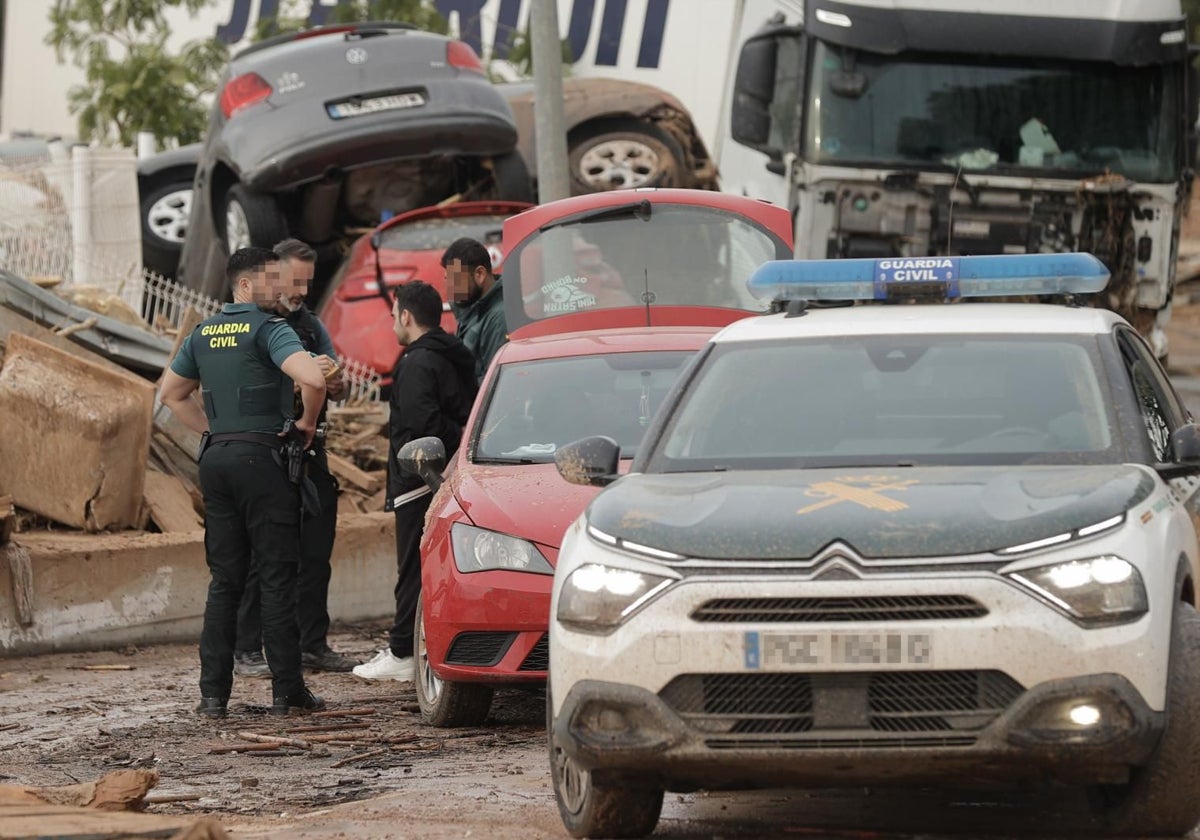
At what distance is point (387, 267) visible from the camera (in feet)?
51.2

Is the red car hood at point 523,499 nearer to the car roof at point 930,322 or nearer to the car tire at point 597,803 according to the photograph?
the car roof at point 930,322

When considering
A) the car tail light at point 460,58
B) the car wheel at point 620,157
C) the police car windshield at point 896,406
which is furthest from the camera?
the car wheel at point 620,157

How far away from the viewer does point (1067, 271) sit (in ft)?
23.7

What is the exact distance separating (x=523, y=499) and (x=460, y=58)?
9436 millimetres

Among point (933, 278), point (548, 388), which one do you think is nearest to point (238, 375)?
point (548, 388)

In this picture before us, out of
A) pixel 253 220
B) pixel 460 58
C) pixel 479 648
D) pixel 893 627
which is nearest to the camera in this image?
pixel 893 627

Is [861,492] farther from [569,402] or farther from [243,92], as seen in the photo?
[243,92]

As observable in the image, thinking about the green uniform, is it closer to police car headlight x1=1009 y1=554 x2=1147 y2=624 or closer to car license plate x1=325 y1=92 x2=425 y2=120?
police car headlight x1=1009 y1=554 x2=1147 y2=624

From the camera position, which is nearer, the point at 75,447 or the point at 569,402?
the point at 569,402

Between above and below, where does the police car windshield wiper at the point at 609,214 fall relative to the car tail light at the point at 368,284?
above

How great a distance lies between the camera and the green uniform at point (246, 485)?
8.98 meters

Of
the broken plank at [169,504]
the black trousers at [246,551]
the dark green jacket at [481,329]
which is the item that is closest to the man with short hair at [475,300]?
the dark green jacket at [481,329]

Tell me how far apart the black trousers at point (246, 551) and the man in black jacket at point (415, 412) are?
0.85m

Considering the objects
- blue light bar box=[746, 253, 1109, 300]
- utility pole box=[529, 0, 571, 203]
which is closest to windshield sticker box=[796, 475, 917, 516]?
blue light bar box=[746, 253, 1109, 300]
